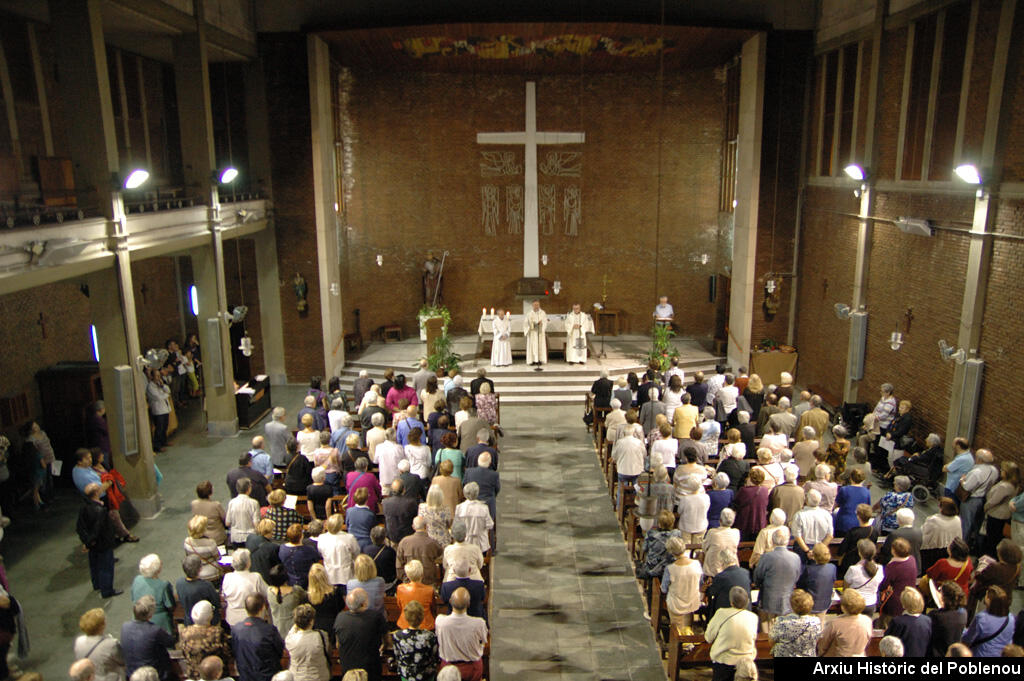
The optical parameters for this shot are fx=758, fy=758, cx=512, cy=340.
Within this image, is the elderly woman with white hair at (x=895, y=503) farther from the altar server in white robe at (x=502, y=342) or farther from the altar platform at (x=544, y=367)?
the altar server in white robe at (x=502, y=342)

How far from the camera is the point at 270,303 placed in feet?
57.7

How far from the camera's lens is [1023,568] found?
893 cm

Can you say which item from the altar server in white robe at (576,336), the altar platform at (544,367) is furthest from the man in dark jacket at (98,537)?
the altar server in white robe at (576,336)

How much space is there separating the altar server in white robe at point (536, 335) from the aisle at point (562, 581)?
13.0ft

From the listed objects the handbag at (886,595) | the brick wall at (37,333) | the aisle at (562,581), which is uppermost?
the brick wall at (37,333)

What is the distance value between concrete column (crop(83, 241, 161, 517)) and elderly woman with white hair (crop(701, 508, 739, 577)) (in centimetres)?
827

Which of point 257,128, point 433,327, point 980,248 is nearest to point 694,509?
point 980,248

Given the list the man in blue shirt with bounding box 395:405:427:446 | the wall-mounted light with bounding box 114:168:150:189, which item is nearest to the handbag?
the man in blue shirt with bounding box 395:405:427:446

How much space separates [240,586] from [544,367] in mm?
11314

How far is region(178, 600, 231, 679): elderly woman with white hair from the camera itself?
565 centimetres

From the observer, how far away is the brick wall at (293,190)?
54.6 feet

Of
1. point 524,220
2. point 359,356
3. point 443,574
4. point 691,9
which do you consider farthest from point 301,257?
point 443,574

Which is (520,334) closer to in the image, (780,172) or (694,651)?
(780,172)

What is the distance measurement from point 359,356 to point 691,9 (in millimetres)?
11026
